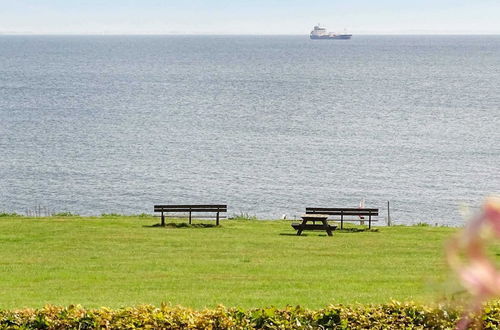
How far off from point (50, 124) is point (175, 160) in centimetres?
3580

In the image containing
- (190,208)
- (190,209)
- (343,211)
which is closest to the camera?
(190,209)

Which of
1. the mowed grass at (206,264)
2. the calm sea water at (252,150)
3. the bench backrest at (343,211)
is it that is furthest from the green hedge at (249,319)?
the bench backrest at (343,211)

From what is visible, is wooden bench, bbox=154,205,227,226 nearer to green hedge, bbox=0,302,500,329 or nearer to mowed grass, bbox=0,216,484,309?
mowed grass, bbox=0,216,484,309

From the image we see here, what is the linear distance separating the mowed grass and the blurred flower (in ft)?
36.7

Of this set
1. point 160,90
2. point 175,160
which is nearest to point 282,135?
point 175,160

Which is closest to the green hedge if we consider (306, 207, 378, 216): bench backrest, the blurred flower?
the blurred flower

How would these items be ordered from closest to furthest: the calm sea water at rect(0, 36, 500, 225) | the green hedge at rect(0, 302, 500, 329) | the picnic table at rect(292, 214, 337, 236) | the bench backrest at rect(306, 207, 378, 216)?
the green hedge at rect(0, 302, 500, 329)
the picnic table at rect(292, 214, 337, 236)
the bench backrest at rect(306, 207, 378, 216)
the calm sea water at rect(0, 36, 500, 225)

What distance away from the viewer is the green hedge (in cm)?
1112

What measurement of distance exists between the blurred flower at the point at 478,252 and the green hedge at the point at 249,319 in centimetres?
1048

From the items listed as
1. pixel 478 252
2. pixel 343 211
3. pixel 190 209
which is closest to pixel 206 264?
pixel 190 209

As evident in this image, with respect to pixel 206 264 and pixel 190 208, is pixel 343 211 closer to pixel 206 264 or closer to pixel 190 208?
pixel 190 208

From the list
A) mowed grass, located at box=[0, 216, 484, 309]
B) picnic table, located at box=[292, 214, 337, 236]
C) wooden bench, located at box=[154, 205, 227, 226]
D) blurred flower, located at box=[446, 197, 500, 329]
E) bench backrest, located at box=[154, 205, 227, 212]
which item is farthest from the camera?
bench backrest, located at box=[154, 205, 227, 212]

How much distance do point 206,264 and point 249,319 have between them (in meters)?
12.0

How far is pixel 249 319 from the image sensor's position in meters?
11.3
